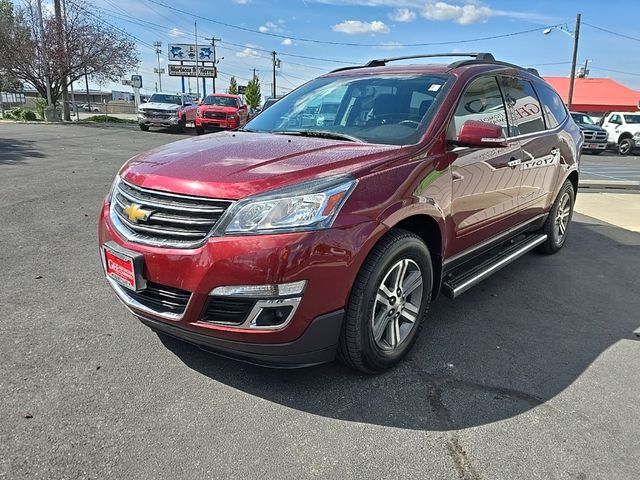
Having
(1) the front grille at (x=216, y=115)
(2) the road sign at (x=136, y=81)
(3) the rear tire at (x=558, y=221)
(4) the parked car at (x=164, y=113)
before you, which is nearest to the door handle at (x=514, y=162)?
(3) the rear tire at (x=558, y=221)

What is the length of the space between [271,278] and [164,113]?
22160mm

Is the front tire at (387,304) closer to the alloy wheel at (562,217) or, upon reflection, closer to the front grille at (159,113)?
the alloy wheel at (562,217)

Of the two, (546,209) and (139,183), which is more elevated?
(139,183)

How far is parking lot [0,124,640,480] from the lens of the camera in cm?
219

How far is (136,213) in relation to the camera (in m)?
2.63

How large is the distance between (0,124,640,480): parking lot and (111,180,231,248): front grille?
0.83m

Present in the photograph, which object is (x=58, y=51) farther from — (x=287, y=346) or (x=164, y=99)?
(x=287, y=346)

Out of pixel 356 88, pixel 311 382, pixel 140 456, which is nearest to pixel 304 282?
pixel 311 382

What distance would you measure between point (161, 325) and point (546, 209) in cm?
414

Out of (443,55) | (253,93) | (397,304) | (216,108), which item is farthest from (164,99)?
(253,93)

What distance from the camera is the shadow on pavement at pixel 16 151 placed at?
34.4ft

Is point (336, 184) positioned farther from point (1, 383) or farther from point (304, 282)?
point (1, 383)

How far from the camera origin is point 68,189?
25.2 feet

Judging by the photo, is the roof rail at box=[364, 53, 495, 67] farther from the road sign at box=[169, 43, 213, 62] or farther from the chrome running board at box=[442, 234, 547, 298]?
the road sign at box=[169, 43, 213, 62]
